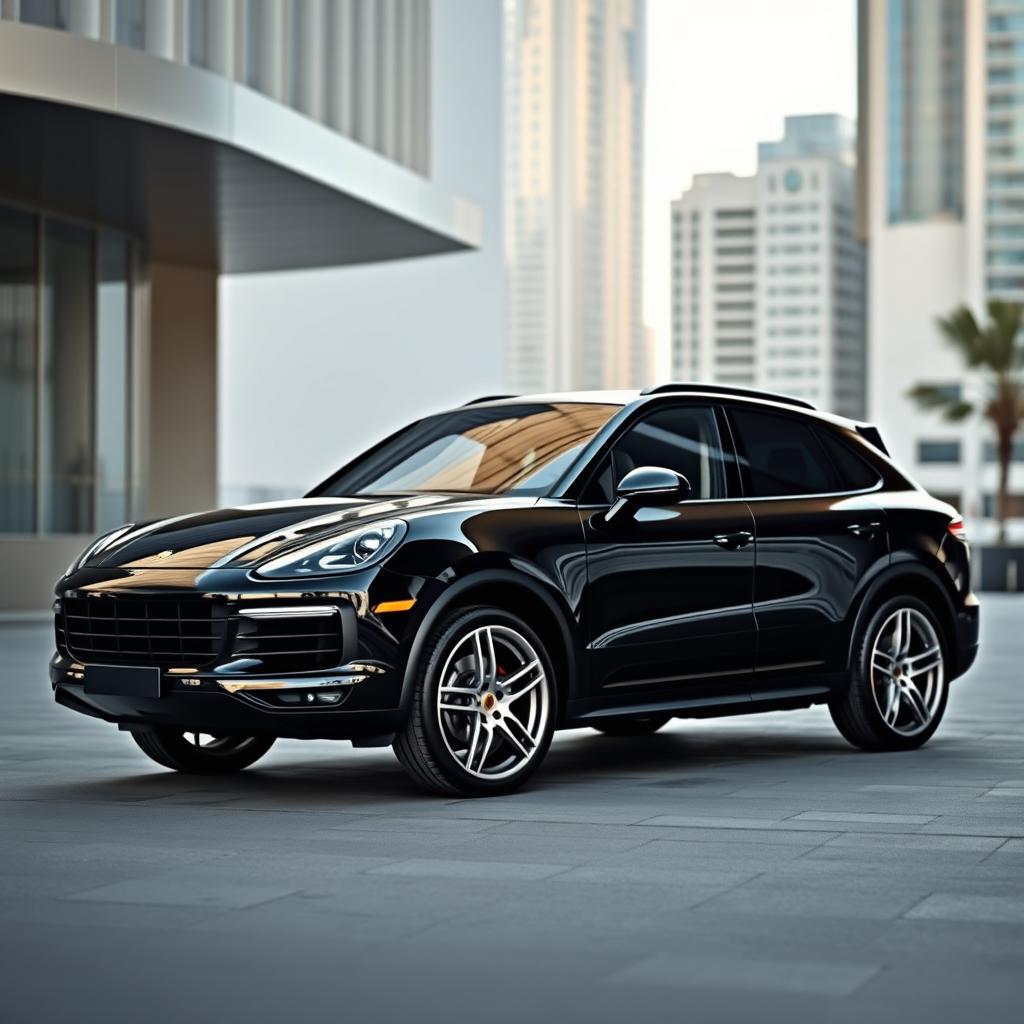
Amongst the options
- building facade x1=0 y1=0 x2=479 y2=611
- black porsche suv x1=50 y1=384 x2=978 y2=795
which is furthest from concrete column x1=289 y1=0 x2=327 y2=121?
black porsche suv x1=50 y1=384 x2=978 y2=795

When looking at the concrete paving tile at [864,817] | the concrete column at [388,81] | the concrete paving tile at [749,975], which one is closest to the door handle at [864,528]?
the concrete paving tile at [864,817]

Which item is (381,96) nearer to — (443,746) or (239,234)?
(239,234)

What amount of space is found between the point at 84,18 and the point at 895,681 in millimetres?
15749

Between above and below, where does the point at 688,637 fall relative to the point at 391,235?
below

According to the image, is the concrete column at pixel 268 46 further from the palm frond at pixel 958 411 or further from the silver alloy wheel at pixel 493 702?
the palm frond at pixel 958 411

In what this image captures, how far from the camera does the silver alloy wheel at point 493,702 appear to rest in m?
7.60

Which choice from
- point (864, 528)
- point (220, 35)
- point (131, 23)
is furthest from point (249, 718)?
point (220, 35)

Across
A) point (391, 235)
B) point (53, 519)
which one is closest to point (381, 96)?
point (391, 235)

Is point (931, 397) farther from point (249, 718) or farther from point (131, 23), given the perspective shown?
point (249, 718)

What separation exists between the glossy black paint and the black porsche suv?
1 cm

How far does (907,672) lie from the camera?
964 centimetres

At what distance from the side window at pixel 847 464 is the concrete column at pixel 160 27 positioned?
50.7 ft

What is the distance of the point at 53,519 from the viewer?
27.1 meters

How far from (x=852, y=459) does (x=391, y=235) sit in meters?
20.8
